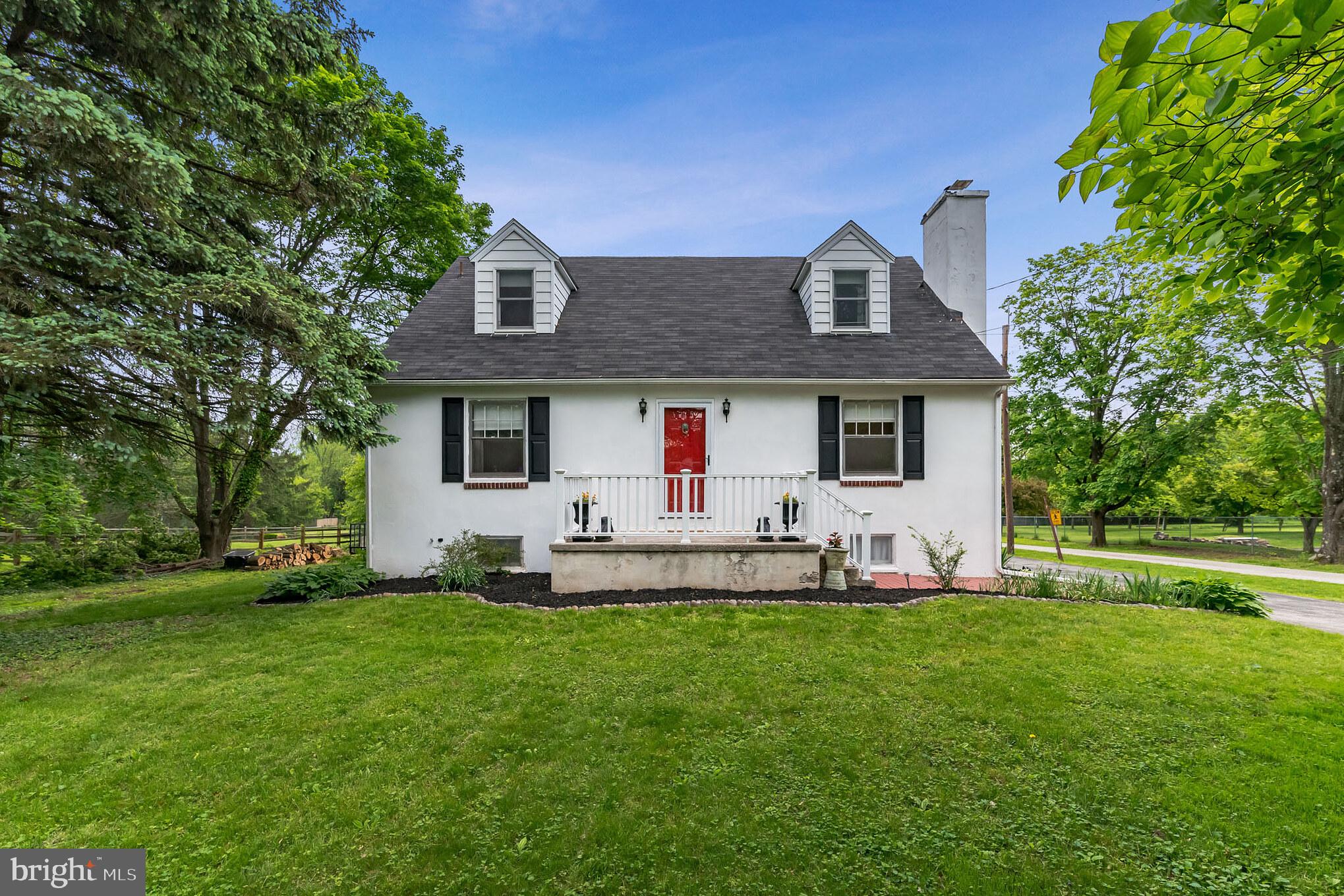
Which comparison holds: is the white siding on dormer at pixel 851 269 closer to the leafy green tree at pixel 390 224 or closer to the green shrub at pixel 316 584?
the green shrub at pixel 316 584

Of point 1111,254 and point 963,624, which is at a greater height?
point 1111,254

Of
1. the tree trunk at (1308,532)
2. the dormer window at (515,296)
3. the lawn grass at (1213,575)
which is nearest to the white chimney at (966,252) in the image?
the lawn grass at (1213,575)

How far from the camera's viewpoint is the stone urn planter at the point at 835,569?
7227mm

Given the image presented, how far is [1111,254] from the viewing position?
17.2 metres

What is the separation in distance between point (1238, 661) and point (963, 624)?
2.39m

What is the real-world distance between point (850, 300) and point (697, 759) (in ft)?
29.1

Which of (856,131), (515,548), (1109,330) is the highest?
(856,131)

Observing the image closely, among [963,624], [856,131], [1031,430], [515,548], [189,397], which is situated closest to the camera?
[963,624]

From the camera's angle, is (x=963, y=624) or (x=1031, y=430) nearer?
(x=963, y=624)

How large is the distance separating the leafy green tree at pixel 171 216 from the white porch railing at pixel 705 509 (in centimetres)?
350

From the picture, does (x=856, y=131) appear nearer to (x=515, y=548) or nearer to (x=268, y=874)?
(x=515, y=548)

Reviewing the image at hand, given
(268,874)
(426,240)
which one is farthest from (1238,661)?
(426,240)

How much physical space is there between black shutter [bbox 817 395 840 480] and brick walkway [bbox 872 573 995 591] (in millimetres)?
1868

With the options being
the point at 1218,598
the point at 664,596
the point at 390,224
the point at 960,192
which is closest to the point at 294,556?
the point at 390,224
